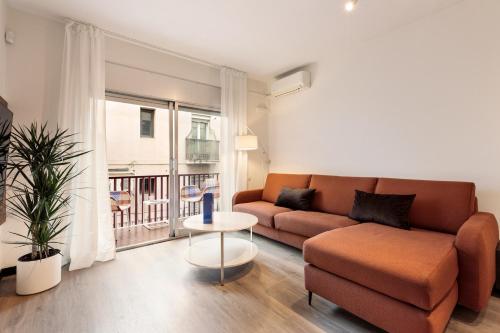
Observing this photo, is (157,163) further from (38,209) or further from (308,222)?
(308,222)

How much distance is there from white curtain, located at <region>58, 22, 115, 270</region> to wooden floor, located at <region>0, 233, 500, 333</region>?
26cm

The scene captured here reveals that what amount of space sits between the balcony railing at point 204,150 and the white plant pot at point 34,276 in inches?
90.1

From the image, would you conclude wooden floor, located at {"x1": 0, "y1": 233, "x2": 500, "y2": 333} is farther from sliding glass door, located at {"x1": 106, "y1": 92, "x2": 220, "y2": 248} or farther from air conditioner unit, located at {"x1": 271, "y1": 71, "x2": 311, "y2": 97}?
air conditioner unit, located at {"x1": 271, "y1": 71, "x2": 311, "y2": 97}

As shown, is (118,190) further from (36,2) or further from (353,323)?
(353,323)

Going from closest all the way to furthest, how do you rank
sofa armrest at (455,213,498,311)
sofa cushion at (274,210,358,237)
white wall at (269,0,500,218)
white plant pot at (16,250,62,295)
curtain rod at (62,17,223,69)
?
1. sofa armrest at (455,213,498,311)
2. white plant pot at (16,250,62,295)
3. white wall at (269,0,500,218)
4. sofa cushion at (274,210,358,237)
5. curtain rod at (62,17,223,69)

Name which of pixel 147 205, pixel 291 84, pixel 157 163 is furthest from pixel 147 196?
pixel 291 84

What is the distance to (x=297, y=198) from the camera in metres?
3.04

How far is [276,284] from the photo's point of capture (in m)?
2.05

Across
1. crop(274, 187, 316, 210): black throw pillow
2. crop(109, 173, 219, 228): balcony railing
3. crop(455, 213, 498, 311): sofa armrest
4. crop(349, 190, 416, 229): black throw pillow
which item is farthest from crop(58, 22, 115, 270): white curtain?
crop(455, 213, 498, 311): sofa armrest

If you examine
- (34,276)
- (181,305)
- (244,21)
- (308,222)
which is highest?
(244,21)

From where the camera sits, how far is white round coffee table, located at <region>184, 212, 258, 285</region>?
2.12 meters

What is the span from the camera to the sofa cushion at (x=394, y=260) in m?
1.22

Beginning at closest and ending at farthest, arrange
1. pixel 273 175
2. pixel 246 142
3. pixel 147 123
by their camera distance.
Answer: pixel 246 142 → pixel 273 175 → pixel 147 123

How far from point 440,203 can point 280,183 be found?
6.43ft
